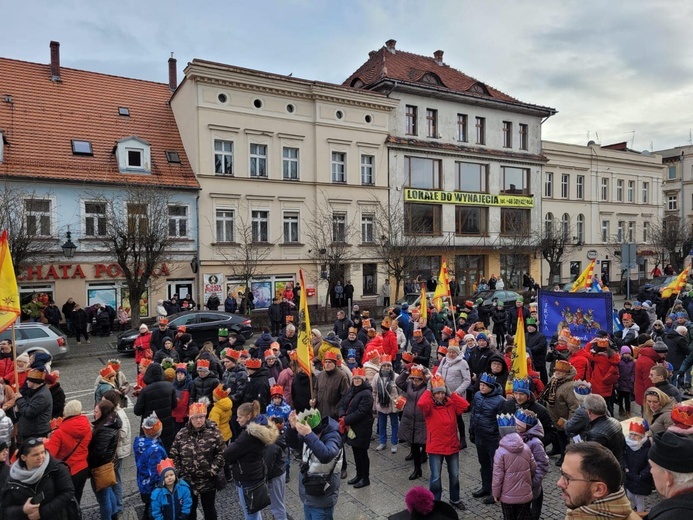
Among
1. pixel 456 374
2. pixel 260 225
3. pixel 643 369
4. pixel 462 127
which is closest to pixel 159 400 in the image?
pixel 456 374

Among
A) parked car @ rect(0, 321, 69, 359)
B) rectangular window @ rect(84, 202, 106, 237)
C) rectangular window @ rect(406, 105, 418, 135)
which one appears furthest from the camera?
rectangular window @ rect(406, 105, 418, 135)

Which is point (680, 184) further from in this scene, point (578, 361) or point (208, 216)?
point (578, 361)

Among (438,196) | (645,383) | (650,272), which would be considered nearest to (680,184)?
(650,272)

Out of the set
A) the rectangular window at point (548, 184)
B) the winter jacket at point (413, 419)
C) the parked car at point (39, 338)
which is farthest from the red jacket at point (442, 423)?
the rectangular window at point (548, 184)

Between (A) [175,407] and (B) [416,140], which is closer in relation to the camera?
(A) [175,407]

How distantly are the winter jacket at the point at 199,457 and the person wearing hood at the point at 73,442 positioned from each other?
903mm

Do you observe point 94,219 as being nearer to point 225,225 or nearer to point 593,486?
point 225,225

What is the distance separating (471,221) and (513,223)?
3.61 metres

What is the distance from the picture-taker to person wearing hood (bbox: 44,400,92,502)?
497 centimetres

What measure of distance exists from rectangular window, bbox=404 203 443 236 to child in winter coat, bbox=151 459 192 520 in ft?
81.5

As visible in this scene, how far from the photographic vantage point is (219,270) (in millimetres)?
24562

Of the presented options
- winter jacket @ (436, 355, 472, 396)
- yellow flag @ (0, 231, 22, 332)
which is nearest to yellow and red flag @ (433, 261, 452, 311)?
winter jacket @ (436, 355, 472, 396)

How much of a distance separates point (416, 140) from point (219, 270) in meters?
15.0

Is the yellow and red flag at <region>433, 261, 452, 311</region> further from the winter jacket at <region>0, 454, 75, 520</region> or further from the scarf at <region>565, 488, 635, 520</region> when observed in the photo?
the scarf at <region>565, 488, 635, 520</region>
